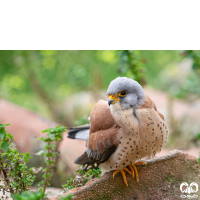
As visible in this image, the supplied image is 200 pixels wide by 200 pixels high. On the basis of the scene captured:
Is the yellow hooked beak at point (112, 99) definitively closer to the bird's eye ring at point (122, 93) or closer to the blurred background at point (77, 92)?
the bird's eye ring at point (122, 93)

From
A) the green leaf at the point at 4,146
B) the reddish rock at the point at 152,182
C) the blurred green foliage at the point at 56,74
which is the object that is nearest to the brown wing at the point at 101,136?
the reddish rock at the point at 152,182

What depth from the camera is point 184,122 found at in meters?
3.56

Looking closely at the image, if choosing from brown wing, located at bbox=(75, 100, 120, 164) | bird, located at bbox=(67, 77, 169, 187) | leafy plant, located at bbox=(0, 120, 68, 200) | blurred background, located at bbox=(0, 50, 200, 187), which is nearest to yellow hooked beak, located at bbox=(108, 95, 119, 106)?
bird, located at bbox=(67, 77, 169, 187)

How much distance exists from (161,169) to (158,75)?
436cm

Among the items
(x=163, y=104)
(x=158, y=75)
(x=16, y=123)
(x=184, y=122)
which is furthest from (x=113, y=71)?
(x=16, y=123)

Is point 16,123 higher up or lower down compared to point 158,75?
lower down

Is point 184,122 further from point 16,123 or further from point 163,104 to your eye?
point 16,123

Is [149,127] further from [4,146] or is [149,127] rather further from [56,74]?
[56,74]

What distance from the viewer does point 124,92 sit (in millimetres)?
1570

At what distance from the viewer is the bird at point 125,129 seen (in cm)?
157

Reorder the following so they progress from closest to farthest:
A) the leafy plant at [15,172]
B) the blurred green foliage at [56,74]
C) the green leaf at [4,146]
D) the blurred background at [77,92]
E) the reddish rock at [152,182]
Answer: the green leaf at [4,146] < the leafy plant at [15,172] < the reddish rock at [152,182] < the blurred background at [77,92] < the blurred green foliage at [56,74]

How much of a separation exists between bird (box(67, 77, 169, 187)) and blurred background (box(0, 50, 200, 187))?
1.67ft

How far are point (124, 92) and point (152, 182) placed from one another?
68 cm
